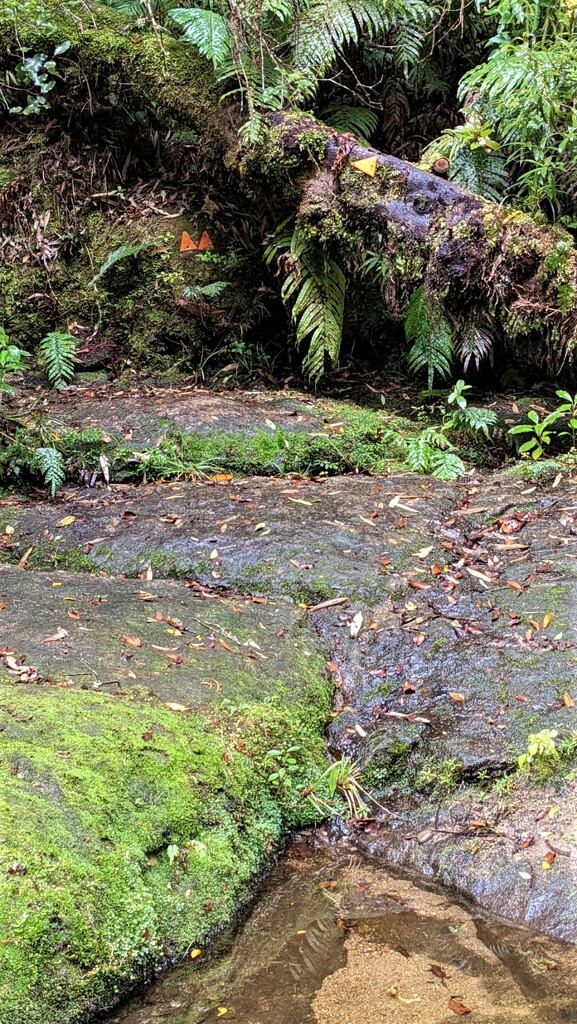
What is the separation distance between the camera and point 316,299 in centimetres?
664

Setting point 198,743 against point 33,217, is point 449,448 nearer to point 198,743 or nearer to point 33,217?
point 198,743

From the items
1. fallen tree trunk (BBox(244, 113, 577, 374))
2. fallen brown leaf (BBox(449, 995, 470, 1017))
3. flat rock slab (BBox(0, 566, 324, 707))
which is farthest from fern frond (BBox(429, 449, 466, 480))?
fallen brown leaf (BBox(449, 995, 470, 1017))

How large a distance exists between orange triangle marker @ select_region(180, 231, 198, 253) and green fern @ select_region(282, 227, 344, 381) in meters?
1.18

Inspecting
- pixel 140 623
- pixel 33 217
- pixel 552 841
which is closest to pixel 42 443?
pixel 140 623

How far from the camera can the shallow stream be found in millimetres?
2242

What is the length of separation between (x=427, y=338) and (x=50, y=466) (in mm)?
3187

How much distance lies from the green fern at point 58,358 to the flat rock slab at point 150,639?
3048mm

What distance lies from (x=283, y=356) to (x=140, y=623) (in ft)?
13.6

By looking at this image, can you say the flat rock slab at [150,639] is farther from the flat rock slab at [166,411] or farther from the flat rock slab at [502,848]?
the flat rock slab at [166,411]

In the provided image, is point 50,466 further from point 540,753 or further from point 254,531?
point 540,753

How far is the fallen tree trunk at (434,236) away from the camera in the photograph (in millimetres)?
5906

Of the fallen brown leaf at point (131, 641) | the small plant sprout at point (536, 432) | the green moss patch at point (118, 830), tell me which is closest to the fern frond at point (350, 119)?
the small plant sprout at point (536, 432)

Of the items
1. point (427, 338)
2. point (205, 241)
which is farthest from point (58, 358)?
point (427, 338)

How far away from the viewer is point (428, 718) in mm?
3475
